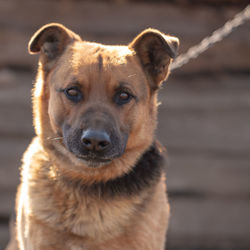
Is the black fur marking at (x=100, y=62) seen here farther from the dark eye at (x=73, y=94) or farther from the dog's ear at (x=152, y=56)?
the dog's ear at (x=152, y=56)

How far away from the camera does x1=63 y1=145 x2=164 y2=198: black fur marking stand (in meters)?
3.39

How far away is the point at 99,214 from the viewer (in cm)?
332

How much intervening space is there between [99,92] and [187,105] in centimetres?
304

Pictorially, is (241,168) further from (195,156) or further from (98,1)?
(98,1)

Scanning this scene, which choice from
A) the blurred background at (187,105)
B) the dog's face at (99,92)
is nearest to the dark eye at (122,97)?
the dog's face at (99,92)

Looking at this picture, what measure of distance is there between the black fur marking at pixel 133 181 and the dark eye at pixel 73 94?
583mm

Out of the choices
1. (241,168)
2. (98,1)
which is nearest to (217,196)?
(241,168)

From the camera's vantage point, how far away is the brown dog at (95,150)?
10.4 feet

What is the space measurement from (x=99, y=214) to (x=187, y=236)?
10.5 feet

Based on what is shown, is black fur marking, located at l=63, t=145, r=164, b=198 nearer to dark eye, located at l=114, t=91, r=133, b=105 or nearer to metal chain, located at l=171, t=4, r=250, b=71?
dark eye, located at l=114, t=91, r=133, b=105

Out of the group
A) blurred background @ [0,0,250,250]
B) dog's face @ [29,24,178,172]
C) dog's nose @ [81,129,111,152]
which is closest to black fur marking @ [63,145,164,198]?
dog's face @ [29,24,178,172]

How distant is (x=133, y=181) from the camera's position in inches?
137

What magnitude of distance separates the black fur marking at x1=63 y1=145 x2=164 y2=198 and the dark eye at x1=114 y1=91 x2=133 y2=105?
1.54 feet

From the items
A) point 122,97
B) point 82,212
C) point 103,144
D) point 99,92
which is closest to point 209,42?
point 122,97
